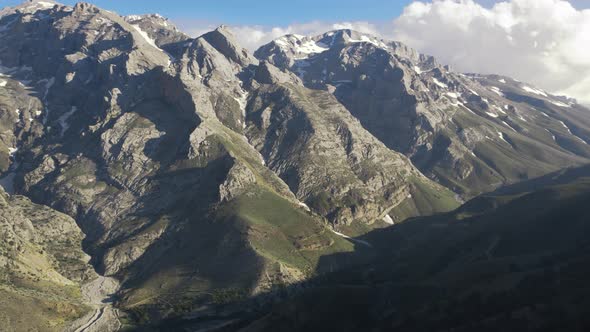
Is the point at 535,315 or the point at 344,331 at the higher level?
the point at 535,315

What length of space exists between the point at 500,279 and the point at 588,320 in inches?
2112

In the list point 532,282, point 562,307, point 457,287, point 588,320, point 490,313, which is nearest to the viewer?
point 588,320

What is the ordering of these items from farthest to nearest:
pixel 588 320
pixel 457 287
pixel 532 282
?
1. pixel 457 287
2. pixel 532 282
3. pixel 588 320

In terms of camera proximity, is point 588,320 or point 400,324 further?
point 400,324

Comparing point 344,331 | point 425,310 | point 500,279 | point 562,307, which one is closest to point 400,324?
point 425,310

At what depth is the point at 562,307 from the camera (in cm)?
14638

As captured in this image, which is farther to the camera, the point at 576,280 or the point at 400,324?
the point at 400,324

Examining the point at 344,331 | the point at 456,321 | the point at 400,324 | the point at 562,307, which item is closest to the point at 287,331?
the point at 344,331

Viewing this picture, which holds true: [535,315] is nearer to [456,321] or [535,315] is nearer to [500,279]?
[456,321]

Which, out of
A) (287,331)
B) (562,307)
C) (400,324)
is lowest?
(287,331)

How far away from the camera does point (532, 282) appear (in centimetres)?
17775

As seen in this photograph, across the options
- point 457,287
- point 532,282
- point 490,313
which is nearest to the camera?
point 490,313

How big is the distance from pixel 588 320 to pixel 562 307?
13253 mm

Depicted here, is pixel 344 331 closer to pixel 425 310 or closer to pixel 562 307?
pixel 425 310
